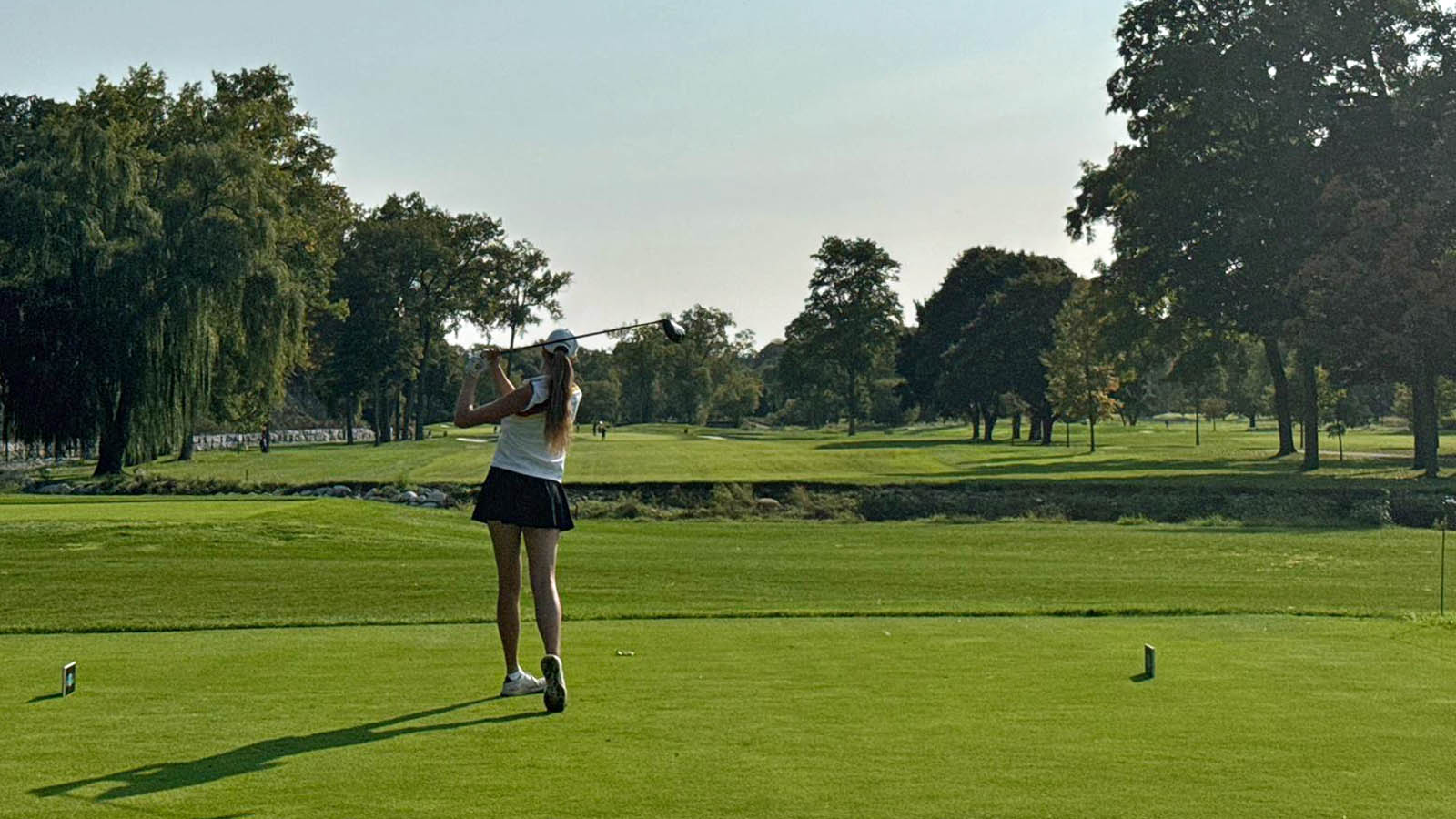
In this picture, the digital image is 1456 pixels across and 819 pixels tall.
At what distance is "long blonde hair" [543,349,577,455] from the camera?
8.28 metres

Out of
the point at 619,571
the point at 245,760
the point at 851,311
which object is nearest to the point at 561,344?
the point at 245,760

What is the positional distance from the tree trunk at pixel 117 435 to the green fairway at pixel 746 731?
1424 inches

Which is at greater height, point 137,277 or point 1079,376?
point 137,277

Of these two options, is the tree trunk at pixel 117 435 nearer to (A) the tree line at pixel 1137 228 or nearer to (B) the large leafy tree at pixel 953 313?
(A) the tree line at pixel 1137 228

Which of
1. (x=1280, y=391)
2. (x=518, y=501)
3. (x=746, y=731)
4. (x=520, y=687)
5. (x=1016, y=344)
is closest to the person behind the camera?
(x=746, y=731)

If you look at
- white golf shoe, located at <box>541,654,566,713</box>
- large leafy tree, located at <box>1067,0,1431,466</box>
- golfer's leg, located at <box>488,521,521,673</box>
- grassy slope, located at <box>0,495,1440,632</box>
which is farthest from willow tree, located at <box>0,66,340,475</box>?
white golf shoe, located at <box>541,654,566,713</box>

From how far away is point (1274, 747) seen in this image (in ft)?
21.5

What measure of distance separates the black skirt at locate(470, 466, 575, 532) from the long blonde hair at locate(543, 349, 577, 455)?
0.23 meters

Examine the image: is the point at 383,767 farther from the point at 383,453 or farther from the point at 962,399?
the point at 962,399

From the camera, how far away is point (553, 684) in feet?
24.1

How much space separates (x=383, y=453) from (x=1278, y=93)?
145 feet

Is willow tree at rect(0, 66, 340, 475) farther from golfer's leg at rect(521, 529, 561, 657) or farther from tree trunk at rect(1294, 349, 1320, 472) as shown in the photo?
golfer's leg at rect(521, 529, 561, 657)

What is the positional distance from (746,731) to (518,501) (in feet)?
7.04

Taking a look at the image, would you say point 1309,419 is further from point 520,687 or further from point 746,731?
point 746,731
